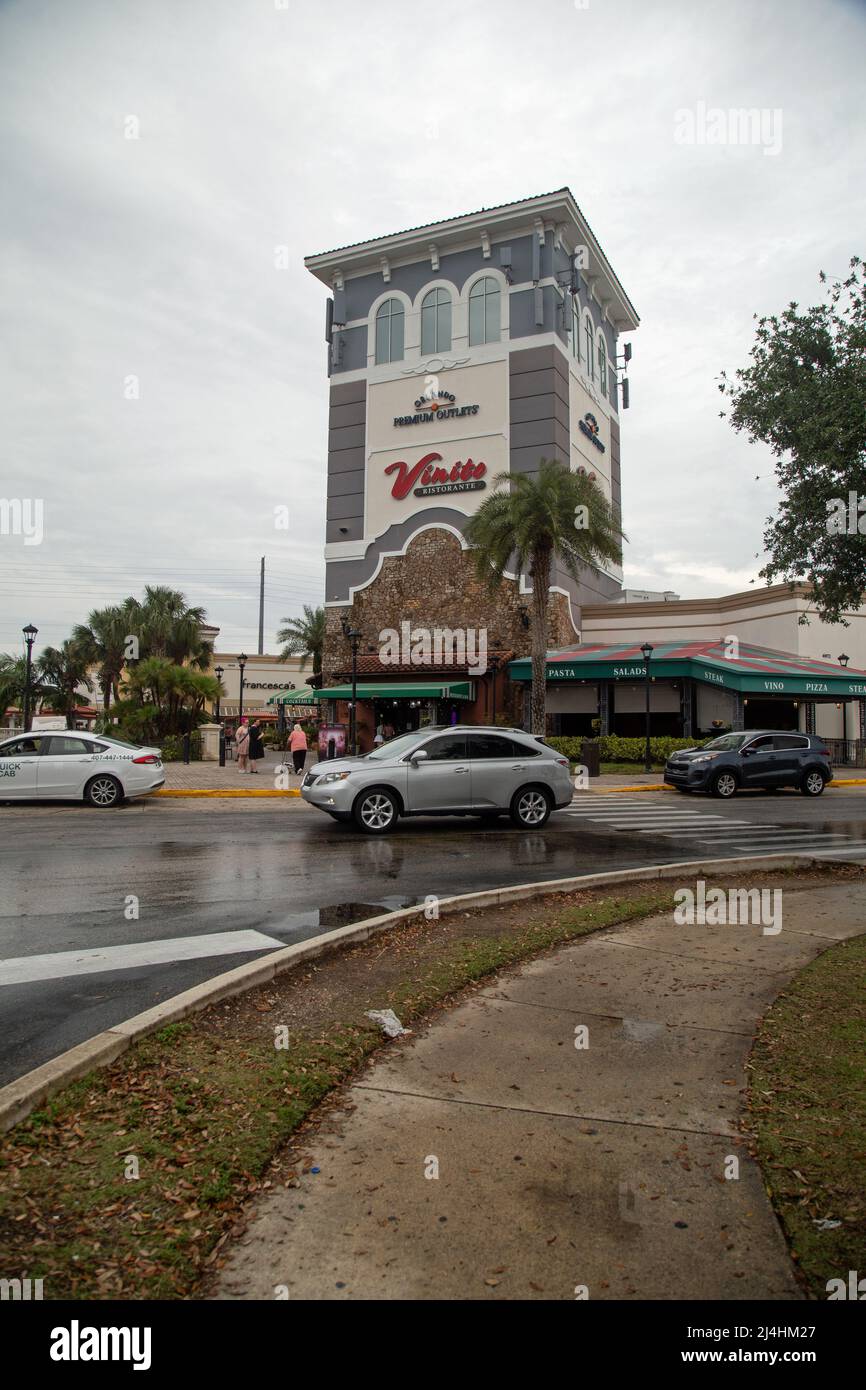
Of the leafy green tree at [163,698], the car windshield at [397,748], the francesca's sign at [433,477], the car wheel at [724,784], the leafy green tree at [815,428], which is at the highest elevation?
the francesca's sign at [433,477]

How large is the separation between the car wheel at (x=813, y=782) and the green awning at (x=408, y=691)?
52.9 feet

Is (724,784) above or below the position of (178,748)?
below

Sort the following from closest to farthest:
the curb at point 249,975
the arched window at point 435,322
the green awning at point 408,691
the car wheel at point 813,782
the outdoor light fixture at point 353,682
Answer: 1. the curb at point 249,975
2. the car wheel at point 813,782
3. the outdoor light fixture at point 353,682
4. the green awning at point 408,691
5. the arched window at point 435,322

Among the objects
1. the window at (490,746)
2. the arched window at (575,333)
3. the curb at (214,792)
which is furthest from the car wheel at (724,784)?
the arched window at (575,333)

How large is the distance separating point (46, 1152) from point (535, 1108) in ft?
6.67

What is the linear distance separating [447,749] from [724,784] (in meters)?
10.3

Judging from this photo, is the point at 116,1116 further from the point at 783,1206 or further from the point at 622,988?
the point at 622,988

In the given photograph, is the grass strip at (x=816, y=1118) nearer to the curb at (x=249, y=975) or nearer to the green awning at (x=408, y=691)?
the curb at (x=249, y=975)

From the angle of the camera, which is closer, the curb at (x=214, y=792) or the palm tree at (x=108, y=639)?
the curb at (x=214, y=792)

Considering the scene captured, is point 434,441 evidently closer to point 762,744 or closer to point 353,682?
point 353,682

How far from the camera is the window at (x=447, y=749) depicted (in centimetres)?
1323

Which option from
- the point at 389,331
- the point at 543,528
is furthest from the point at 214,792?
the point at 389,331

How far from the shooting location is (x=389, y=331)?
41844mm

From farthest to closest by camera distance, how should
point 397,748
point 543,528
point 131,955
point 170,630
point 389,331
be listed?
point 170,630
point 389,331
point 543,528
point 397,748
point 131,955
